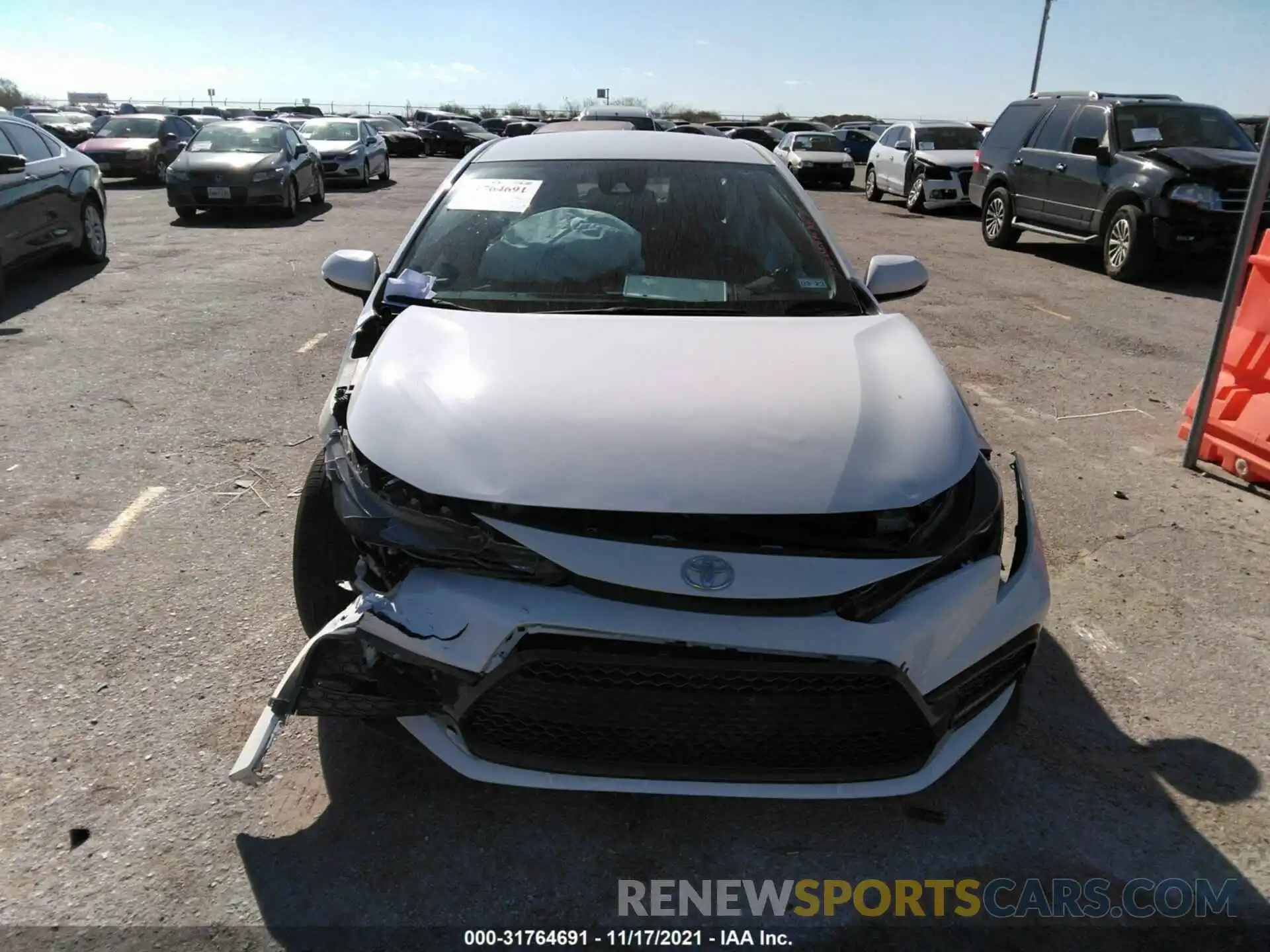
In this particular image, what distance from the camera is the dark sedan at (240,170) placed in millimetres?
13492

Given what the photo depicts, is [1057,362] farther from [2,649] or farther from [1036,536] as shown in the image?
[2,649]

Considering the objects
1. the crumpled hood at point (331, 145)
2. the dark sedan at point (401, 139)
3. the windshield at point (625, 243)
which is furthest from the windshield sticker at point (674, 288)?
the dark sedan at point (401, 139)

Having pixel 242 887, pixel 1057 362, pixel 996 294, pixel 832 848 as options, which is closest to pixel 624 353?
pixel 832 848

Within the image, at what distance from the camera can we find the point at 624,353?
2668 millimetres

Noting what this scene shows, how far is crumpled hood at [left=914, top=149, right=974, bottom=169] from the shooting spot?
680 inches

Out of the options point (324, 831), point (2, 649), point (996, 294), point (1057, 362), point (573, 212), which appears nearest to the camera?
point (324, 831)

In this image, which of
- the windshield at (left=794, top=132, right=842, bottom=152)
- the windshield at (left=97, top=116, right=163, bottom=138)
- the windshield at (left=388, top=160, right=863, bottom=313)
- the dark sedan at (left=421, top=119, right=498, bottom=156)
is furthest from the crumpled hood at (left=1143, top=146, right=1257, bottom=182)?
the dark sedan at (left=421, top=119, right=498, bottom=156)

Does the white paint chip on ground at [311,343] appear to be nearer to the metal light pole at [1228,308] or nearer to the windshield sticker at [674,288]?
the windshield sticker at [674,288]

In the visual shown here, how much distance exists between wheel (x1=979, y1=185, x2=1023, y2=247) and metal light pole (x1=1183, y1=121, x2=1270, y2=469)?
27.2 ft

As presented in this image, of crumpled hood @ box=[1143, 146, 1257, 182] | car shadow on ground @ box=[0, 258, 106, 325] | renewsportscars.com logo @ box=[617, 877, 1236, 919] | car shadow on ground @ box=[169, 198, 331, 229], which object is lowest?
car shadow on ground @ box=[169, 198, 331, 229]

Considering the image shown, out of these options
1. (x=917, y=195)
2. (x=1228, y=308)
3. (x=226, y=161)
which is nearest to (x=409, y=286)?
(x=1228, y=308)

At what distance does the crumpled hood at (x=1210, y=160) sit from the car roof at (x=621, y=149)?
25.0ft

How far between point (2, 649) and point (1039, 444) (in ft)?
16.1

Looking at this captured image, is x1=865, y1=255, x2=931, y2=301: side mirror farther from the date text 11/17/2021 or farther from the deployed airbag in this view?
the date text 11/17/2021
